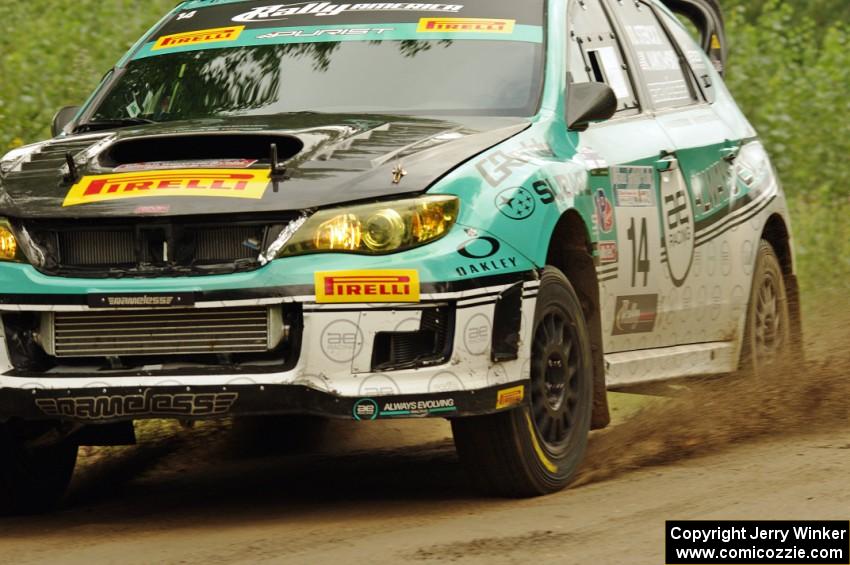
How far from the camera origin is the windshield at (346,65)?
6.61 m

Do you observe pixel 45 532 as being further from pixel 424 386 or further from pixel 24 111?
pixel 24 111

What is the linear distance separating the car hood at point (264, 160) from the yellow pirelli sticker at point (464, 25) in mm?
673

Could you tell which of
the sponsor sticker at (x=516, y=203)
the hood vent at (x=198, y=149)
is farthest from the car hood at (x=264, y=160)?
the sponsor sticker at (x=516, y=203)

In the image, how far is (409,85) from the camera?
6652 millimetres

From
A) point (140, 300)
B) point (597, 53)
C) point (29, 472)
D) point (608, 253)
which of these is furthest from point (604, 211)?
point (29, 472)

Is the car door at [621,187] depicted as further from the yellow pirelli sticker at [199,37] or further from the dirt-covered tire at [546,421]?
the yellow pirelli sticker at [199,37]

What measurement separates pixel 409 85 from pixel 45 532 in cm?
212

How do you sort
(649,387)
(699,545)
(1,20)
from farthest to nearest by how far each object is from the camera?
(1,20)
(649,387)
(699,545)

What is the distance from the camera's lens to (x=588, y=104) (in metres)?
6.52

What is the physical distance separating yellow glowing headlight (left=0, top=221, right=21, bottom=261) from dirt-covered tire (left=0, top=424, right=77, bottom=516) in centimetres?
75

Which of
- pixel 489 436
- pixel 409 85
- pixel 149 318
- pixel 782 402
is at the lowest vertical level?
pixel 782 402

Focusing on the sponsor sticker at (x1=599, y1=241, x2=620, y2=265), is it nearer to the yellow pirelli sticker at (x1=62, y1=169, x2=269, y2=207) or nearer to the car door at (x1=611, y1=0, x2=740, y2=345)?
the car door at (x1=611, y1=0, x2=740, y2=345)

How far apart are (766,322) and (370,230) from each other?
3418 millimetres

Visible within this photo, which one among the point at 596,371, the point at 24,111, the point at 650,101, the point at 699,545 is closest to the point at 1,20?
the point at 24,111
